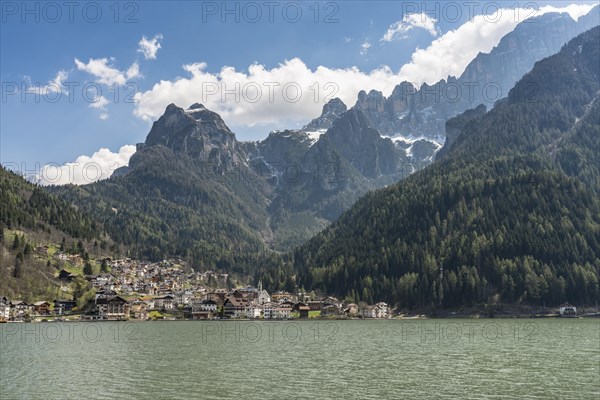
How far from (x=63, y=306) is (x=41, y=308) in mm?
9767

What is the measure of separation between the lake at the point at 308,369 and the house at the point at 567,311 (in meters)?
90.5

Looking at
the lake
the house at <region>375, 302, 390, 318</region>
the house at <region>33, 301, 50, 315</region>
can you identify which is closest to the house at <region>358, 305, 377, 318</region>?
the house at <region>375, 302, 390, 318</region>

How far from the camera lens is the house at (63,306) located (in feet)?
629

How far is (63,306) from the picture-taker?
636 feet

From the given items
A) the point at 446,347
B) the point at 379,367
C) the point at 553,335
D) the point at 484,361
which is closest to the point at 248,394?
the point at 379,367

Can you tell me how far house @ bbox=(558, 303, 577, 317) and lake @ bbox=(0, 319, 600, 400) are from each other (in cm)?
9049

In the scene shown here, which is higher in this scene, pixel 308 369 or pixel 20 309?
pixel 20 309

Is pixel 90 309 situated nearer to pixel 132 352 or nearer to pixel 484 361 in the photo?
pixel 132 352

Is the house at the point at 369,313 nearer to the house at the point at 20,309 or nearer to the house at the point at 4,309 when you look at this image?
the house at the point at 20,309

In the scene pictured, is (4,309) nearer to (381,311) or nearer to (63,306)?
(63,306)

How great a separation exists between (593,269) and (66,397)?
619 ft

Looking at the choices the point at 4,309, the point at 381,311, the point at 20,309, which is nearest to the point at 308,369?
the point at 381,311

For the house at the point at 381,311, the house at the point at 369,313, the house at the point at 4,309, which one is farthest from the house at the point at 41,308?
the house at the point at 381,311

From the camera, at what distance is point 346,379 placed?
52.9 meters
